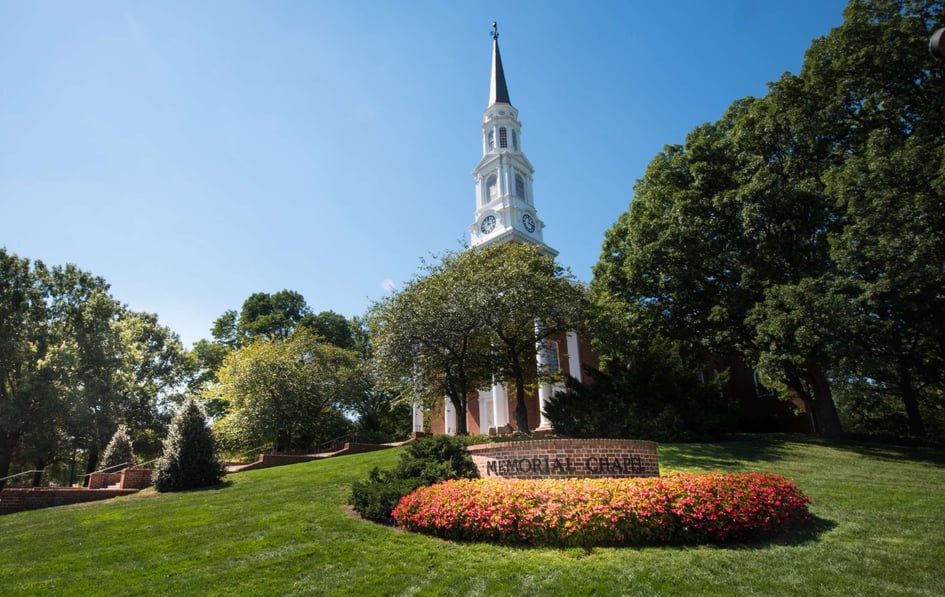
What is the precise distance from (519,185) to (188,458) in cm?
3119

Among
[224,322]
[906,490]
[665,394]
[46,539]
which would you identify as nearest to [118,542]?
[46,539]

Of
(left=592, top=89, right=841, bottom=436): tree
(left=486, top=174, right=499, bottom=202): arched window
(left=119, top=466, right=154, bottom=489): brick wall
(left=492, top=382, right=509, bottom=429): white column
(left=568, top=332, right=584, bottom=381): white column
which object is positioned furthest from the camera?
(left=486, top=174, right=499, bottom=202): arched window

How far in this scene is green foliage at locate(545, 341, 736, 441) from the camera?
65.3ft

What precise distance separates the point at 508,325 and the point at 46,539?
Answer: 16.7m

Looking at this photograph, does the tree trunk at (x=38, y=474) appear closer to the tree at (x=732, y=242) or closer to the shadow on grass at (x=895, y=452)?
the tree at (x=732, y=242)

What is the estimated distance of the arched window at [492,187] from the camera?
1636 inches

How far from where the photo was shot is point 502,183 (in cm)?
4069

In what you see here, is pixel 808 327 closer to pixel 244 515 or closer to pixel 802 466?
pixel 802 466

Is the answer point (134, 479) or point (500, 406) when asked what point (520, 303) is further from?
point (134, 479)

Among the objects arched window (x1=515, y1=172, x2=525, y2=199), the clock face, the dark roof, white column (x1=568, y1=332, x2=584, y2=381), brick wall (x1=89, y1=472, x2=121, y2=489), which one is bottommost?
→ brick wall (x1=89, y1=472, x2=121, y2=489)

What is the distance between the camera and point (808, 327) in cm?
1722

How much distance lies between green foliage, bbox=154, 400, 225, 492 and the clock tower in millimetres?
24584

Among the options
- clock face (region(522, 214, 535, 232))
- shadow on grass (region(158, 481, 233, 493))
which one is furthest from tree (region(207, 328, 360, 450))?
clock face (region(522, 214, 535, 232))

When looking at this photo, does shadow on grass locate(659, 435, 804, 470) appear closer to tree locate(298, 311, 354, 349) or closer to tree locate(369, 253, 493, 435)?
tree locate(369, 253, 493, 435)
